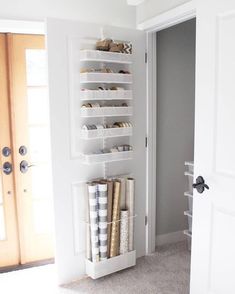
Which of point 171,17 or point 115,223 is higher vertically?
point 171,17

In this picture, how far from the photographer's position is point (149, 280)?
256 cm

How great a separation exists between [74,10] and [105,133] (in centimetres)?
104

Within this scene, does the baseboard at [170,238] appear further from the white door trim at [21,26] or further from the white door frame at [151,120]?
the white door trim at [21,26]

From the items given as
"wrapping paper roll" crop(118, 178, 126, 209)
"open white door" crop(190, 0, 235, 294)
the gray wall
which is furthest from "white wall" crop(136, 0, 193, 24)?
"wrapping paper roll" crop(118, 178, 126, 209)

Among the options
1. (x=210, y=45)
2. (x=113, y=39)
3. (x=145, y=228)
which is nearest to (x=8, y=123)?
(x=113, y=39)

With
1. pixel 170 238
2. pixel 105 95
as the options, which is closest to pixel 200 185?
pixel 105 95

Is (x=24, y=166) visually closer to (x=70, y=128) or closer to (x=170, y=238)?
(x=70, y=128)

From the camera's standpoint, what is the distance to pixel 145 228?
2963 millimetres

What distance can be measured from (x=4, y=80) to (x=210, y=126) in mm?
1701

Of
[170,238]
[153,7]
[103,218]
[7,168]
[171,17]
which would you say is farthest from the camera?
[170,238]

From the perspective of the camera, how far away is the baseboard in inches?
126

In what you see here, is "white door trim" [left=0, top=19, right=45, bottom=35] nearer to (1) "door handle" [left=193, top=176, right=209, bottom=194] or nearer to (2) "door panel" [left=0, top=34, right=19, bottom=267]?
(2) "door panel" [left=0, top=34, right=19, bottom=267]

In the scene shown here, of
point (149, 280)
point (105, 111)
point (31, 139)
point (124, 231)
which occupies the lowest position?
point (149, 280)

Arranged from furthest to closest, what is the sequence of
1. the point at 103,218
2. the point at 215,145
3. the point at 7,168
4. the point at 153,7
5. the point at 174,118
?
the point at 174,118
the point at 7,168
the point at 153,7
the point at 103,218
the point at 215,145
